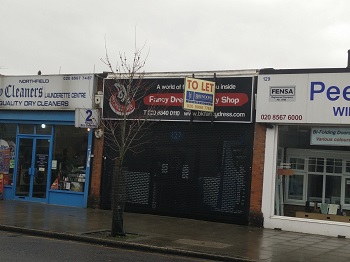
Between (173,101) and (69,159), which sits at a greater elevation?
(173,101)

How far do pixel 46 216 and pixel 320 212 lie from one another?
28.0ft

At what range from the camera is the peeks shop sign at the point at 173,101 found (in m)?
15.3

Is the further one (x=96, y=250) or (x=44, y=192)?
(x=44, y=192)

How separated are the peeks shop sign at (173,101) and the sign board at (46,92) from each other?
38.3 inches

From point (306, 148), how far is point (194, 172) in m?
3.71

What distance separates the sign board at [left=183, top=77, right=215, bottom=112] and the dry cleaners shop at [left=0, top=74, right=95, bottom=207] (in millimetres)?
4834

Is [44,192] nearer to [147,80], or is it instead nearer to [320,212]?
[147,80]

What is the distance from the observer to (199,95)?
49.3 feet

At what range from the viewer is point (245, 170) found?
49.8 feet

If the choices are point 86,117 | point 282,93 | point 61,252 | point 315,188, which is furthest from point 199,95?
point 61,252

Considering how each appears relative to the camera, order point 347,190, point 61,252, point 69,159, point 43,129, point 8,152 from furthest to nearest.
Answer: point 8,152 → point 43,129 → point 69,159 → point 347,190 → point 61,252

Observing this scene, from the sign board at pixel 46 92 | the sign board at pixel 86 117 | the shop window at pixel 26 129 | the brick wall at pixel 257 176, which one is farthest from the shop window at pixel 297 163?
the shop window at pixel 26 129

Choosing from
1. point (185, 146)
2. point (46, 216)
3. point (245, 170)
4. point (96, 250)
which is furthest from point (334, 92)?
point (46, 216)

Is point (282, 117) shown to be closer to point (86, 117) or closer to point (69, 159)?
point (86, 117)
